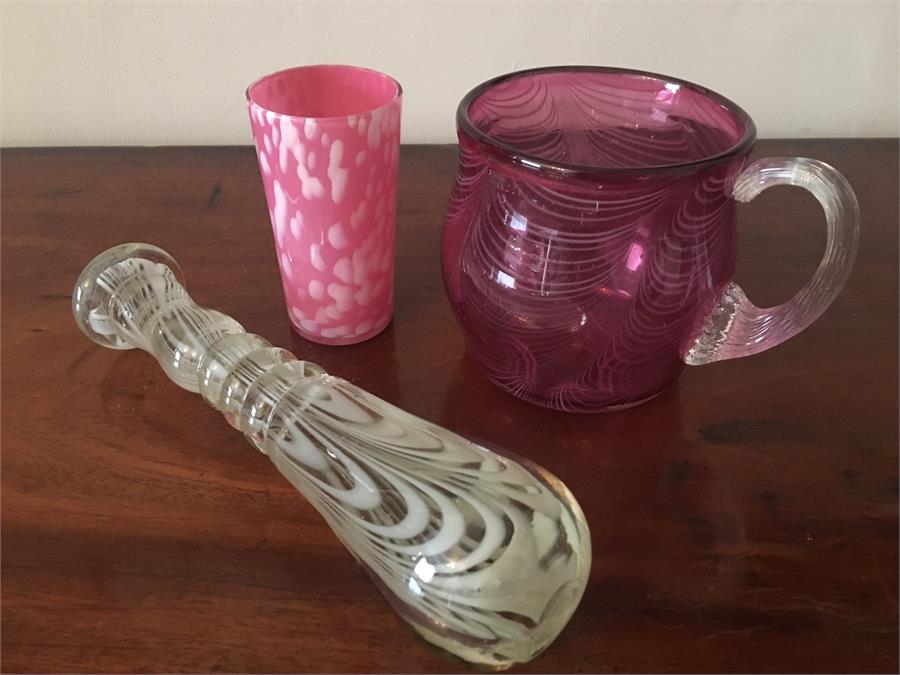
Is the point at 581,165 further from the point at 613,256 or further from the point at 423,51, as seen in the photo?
the point at 423,51

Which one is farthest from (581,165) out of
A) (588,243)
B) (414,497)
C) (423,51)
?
(423,51)

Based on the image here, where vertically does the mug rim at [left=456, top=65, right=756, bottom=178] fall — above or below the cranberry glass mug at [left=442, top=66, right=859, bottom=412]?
above

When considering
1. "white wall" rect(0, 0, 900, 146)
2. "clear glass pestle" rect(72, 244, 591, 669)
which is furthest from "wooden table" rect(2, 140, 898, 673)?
"white wall" rect(0, 0, 900, 146)

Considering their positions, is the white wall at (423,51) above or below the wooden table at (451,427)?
above

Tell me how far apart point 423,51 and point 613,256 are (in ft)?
0.99

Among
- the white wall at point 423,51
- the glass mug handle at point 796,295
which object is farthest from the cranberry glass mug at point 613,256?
the white wall at point 423,51

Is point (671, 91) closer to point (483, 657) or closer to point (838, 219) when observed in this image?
point (838, 219)

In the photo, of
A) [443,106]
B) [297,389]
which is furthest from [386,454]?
[443,106]

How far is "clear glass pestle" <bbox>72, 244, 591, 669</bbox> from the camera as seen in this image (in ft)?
0.72

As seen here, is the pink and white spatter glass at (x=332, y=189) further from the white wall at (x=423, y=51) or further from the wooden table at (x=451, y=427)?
the white wall at (x=423, y=51)

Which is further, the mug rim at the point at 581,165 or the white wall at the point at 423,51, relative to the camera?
the white wall at the point at 423,51

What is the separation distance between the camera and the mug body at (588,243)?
0.26m

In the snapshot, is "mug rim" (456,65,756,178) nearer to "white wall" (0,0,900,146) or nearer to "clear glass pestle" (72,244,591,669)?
"clear glass pestle" (72,244,591,669)

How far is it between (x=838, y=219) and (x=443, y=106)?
326 mm
